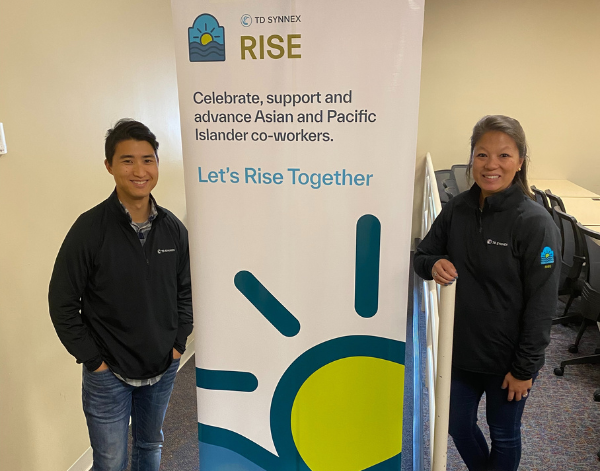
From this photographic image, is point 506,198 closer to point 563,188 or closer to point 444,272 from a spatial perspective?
point 444,272

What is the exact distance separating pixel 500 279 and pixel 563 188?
13.9ft

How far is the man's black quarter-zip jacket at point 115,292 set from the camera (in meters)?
1.53

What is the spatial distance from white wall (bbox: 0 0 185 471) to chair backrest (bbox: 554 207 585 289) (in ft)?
10.0

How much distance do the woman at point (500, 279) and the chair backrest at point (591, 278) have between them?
5.55 ft

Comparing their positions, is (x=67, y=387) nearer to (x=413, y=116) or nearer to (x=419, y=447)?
(x=419, y=447)

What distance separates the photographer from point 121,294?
158 centimetres

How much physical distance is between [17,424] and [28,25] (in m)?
1.58

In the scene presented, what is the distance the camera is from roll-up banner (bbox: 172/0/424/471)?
121 centimetres

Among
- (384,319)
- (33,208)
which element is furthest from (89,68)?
(384,319)

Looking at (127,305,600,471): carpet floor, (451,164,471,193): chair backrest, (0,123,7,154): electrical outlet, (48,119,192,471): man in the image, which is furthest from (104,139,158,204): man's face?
(451,164,471,193): chair backrest

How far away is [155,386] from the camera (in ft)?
5.66

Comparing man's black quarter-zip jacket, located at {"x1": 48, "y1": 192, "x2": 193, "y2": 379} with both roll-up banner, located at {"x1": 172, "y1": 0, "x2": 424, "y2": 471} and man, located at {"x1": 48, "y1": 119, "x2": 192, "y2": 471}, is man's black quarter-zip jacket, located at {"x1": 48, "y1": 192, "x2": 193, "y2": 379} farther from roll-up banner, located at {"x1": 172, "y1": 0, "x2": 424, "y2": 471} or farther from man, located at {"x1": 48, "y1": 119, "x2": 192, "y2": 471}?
roll-up banner, located at {"x1": 172, "y1": 0, "x2": 424, "y2": 471}

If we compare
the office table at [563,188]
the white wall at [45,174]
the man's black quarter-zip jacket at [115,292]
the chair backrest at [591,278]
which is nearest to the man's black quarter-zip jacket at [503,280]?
the man's black quarter-zip jacket at [115,292]

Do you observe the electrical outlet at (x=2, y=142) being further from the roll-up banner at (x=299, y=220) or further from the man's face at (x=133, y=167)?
the roll-up banner at (x=299, y=220)
